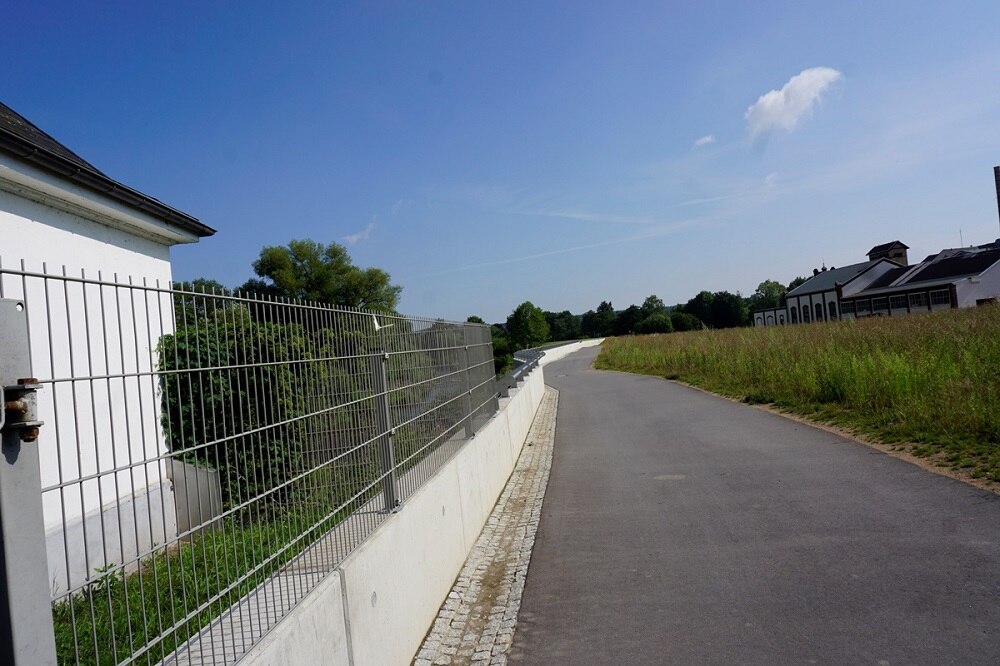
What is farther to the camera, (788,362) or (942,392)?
(788,362)

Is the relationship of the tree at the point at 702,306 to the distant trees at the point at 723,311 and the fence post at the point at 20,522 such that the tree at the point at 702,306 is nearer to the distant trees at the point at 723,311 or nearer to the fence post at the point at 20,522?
the distant trees at the point at 723,311

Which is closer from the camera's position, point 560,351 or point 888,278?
point 560,351

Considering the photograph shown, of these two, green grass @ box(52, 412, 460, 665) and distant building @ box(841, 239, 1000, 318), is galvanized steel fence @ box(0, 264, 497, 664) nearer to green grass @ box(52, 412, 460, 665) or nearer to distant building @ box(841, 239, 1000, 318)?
green grass @ box(52, 412, 460, 665)

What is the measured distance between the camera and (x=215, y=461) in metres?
2.84

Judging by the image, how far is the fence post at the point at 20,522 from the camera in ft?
6.19

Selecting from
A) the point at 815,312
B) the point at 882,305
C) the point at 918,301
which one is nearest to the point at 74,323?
the point at 918,301

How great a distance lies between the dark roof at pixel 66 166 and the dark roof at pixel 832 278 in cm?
7595

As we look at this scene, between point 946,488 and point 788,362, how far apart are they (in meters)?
11.8

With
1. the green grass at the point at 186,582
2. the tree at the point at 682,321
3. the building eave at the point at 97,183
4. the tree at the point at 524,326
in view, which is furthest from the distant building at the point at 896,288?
the green grass at the point at 186,582

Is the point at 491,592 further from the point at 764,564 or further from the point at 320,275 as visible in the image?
the point at 320,275

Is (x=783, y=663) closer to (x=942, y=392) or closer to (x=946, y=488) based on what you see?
(x=946, y=488)

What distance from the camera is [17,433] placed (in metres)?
1.96

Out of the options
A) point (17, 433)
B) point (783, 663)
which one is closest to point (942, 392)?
point (783, 663)

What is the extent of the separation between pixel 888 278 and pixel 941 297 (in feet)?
44.2
